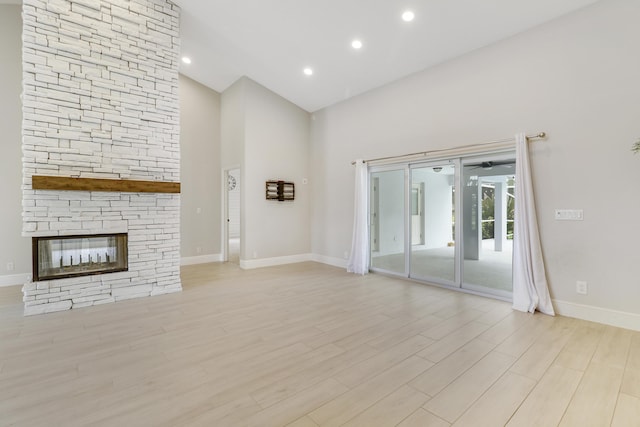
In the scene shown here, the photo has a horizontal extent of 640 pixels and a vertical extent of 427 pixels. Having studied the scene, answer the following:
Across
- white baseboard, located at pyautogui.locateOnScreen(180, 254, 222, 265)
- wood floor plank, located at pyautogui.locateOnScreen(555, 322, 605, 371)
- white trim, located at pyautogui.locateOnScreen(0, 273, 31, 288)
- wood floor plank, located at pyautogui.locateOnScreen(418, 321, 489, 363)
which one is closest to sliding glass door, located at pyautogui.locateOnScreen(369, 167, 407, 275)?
wood floor plank, located at pyautogui.locateOnScreen(418, 321, 489, 363)

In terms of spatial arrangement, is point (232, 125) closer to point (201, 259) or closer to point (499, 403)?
point (201, 259)

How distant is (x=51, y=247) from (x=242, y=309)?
2.66m

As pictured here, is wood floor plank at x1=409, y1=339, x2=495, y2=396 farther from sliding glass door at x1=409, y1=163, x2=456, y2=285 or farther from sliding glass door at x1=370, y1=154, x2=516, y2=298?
sliding glass door at x1=409, y1=163, x2=456, y2=285

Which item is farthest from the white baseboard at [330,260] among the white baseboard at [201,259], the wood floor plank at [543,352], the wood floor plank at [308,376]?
the wood floor plank at [543,352]

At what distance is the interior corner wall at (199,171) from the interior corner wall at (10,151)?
8.48ft

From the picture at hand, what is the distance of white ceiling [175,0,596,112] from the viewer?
3635 millimetres

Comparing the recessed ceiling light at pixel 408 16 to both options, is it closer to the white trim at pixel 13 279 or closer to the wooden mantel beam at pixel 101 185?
the wooden mantel beam at pixel 101 185

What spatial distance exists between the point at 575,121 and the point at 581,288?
1.94m

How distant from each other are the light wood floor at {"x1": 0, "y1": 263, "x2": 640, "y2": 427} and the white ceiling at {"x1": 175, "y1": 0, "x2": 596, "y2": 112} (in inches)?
143

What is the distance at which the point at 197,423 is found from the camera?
1.76 m

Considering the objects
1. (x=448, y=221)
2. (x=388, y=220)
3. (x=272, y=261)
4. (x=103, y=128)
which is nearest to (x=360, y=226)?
(x=388, y=220)

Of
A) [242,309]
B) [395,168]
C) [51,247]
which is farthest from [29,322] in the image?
[395,168]

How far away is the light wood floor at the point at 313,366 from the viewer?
1.86 metres

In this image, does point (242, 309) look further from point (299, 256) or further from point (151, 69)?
point (151, 69)
